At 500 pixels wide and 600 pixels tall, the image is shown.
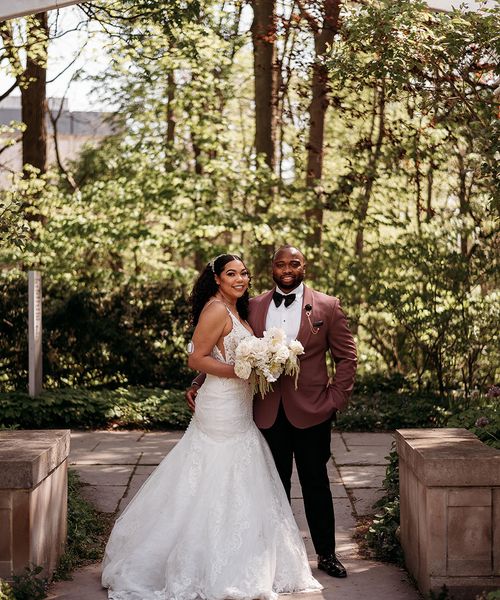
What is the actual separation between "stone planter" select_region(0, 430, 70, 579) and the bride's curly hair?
118cm

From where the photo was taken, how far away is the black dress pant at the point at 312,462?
5.84 meters

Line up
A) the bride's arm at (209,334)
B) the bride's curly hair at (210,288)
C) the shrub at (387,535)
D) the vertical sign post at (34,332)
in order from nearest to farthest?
1. the bride's arm at (209,334)
2. the bride's curly hair at (210,288)
3. the shrub at (387,535)
4. the vertical sign post at (34,332)

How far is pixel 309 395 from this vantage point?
577 cm

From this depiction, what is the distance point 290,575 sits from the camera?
5523 millimetres

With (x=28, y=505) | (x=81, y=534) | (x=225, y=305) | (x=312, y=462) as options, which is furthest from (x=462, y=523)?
(x=81, y=534)

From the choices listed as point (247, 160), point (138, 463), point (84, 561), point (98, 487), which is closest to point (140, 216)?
point (247, 160)

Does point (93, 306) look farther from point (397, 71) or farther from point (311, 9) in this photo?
point (397, 71)

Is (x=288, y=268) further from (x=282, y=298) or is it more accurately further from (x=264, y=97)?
(x=264, y=97)

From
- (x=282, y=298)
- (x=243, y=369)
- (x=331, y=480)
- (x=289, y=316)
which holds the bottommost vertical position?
(x=331, y=480)

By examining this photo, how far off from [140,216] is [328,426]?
971cm

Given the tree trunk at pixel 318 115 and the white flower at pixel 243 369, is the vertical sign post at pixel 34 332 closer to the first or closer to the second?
the tree trunk at pixel 318 115

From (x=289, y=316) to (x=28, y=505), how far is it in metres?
1.88

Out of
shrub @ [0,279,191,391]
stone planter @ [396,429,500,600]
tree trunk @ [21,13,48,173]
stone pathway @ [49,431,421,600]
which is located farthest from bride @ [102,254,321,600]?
tree trunk @ [21,13,48,173]

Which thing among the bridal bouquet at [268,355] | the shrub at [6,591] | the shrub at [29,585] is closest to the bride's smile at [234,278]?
the bridal bouquet at [268,355]
